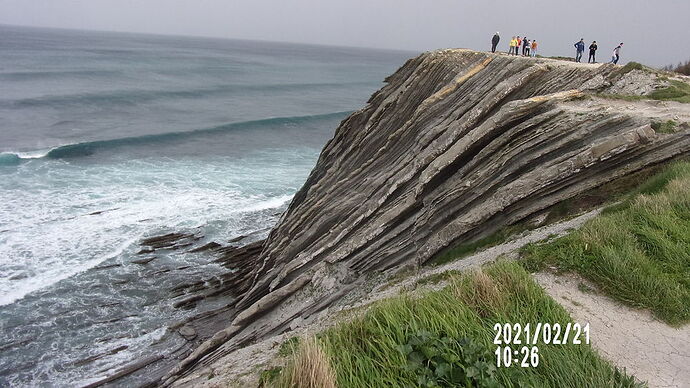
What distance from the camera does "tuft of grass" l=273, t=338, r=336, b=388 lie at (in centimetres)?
421

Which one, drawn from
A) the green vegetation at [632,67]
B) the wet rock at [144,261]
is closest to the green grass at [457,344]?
the green vegetation at [632,67]

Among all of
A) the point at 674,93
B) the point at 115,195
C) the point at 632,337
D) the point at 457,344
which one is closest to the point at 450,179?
the point at 632,337

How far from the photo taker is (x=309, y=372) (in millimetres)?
4277

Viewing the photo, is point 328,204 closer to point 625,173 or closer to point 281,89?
point 625,173

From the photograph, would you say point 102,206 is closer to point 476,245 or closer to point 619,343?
point 476,245

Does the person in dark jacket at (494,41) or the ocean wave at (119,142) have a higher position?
the person in dark jacket at (494,41)

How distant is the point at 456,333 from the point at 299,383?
184 centimetres

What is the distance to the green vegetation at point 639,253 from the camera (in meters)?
6.44

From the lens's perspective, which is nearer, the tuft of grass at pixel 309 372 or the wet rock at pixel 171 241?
the tuft of grass at pixel 309 372

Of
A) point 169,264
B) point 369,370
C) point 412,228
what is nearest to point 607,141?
point 412,228

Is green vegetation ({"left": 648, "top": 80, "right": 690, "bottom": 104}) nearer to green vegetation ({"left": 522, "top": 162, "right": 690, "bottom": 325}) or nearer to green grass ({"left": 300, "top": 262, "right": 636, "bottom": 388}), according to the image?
green vegetation ({"left": 522, "top": 162, "right": 690, "bottom": 325})

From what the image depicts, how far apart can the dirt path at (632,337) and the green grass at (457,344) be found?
81 centimetres

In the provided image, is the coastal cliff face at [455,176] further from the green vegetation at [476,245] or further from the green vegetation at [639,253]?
the green vegetation at [639,253]

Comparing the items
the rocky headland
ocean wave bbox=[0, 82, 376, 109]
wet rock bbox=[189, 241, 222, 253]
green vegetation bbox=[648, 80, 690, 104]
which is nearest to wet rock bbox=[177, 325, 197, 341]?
the rocky headland
